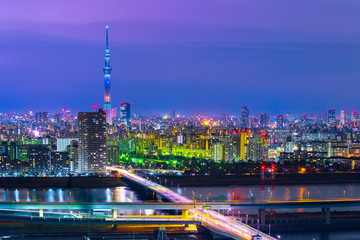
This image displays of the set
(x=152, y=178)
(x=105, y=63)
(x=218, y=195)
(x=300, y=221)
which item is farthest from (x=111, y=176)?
(x=105, y=63)

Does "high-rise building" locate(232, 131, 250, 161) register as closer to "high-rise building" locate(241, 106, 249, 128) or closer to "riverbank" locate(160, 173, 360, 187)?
"riverbank" locate(160, 173, 360, 187)

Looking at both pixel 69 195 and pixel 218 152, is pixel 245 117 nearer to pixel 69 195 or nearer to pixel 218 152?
pixel 218 152

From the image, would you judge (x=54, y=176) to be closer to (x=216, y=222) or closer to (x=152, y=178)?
(x=152, y=178)

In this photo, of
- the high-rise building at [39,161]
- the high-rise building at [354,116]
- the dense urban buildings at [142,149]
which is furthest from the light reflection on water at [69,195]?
the high-rise building at [354,116]

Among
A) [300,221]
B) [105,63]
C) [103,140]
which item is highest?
[105,63]

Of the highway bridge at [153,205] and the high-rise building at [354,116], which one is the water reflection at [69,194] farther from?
the high-rise building at [354,116]

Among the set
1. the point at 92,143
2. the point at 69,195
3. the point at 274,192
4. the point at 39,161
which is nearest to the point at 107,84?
the point at 92,143
